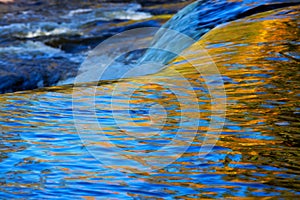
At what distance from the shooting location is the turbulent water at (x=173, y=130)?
6.91ft

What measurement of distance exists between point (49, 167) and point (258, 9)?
328cm

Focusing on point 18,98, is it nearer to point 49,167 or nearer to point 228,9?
point 49,167

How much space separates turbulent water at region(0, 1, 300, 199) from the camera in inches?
83.0

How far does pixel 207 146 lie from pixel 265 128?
0.30 meters

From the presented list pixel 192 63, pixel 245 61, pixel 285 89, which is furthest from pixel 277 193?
pixel 192 63

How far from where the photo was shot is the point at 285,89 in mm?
3076

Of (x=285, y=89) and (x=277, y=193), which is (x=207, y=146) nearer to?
(x=277, y=193)

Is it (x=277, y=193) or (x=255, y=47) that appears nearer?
(x=277, y=193)

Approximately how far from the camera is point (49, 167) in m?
2.27

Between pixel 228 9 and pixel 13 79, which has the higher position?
pixel 228 9

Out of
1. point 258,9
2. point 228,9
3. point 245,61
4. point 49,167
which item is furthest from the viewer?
point 228,9

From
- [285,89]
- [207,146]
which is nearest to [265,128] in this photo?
[207,146]

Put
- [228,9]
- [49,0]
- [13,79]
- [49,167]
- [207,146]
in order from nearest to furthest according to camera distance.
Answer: [49,167] < [207,146] < [228,9] < [13,79] < [49,0]

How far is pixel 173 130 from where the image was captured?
106 inches
